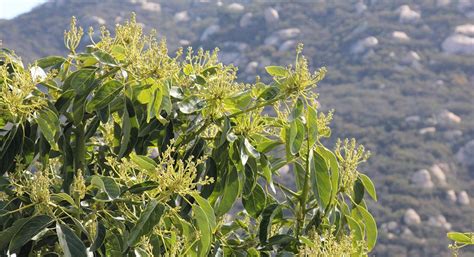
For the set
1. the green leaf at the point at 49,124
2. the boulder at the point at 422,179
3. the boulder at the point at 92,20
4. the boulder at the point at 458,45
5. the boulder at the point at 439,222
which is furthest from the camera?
the boulder at the point at 92,20

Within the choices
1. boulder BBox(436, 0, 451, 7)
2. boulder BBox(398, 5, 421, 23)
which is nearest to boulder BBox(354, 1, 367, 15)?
boulder BBox(398, 5, 421, 23)

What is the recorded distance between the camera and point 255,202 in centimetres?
165

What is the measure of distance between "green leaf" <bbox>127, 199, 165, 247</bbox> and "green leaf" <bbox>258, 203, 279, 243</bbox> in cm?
35

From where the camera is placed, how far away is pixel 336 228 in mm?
1660

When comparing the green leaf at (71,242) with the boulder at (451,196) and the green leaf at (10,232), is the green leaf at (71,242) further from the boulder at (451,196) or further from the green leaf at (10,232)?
the boulder at (451,196)

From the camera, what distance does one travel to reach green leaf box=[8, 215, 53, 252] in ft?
4.24

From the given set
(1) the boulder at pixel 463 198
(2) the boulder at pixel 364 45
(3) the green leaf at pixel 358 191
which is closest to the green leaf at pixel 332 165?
(3) the green leaf at pixel 358 191

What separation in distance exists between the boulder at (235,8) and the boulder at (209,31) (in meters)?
1.31

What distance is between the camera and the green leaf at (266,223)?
5.29 ft

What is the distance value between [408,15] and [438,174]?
11.8 meters

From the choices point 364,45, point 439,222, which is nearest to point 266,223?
point 439,222

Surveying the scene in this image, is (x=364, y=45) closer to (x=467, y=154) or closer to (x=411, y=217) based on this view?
(x=467, y=154)

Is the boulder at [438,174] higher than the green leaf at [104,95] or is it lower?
lower

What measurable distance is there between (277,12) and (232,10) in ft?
6.93
